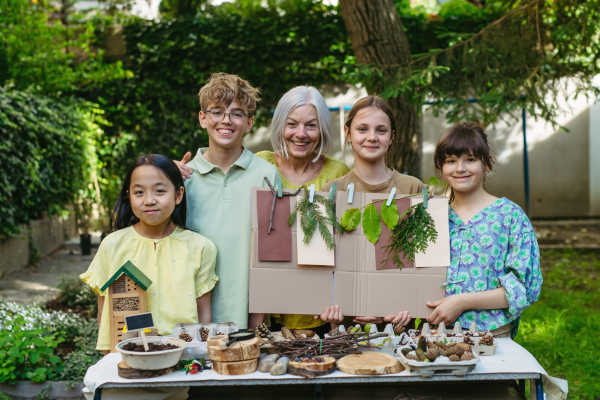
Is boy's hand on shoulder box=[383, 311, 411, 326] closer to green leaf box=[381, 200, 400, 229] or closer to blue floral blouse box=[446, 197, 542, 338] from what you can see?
blue floral blouse box=[446, 197, 542, 338]

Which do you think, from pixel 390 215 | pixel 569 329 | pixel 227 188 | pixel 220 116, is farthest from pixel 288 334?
pixel 569 329

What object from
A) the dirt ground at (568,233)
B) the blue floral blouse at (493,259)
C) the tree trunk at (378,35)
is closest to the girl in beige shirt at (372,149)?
the blue floral blouse at (493,259)

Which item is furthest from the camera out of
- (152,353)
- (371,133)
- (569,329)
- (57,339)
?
(569,329)

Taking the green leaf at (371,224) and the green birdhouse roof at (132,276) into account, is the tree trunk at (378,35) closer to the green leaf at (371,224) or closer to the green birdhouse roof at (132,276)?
the green leaf at (371,224)

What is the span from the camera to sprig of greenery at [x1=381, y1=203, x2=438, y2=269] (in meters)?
2.01

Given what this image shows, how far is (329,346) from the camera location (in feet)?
6.17

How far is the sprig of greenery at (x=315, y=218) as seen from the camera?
6.53 feet

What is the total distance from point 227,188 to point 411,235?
887 mm

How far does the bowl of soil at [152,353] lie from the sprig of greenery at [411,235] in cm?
86

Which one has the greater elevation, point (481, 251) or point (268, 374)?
point (481, 251)

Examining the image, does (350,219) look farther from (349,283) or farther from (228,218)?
(228,218)

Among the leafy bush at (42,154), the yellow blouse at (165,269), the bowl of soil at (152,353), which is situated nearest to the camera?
the bowl of soil at (152,353)

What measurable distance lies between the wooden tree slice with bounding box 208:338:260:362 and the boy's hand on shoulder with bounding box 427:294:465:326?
2.48 ft

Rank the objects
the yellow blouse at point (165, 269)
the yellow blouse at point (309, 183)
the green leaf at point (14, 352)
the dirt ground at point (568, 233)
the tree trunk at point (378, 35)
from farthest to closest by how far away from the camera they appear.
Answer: the dirt ground at point (568, 233) → the tree trunk at point (378, 35) → the green leaf at point (14, 352) → the yellow blouse at point (309, 183) → the yellow blouse at point (165, 269)
